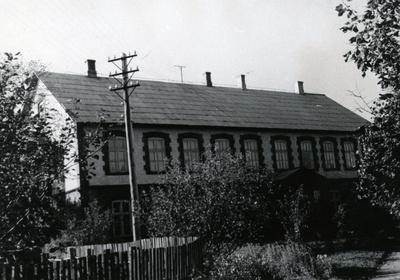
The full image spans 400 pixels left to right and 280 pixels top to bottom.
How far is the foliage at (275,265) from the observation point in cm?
1309

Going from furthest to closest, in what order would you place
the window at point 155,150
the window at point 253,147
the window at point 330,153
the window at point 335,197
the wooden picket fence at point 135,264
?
1. the window at point 330,153
2. the window at point 335,197
3. the window at point 253,147
4. the window at point 155,150
5. the wooden picket fence at point 135,264

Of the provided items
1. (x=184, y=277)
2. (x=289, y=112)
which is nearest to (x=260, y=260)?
(x=184, y=277)

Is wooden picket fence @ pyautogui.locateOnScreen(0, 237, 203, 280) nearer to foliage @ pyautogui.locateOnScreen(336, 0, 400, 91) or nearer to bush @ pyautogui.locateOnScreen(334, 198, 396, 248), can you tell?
foliage @ pyautogui.locateOnScreen(336, 0, 400, 91)

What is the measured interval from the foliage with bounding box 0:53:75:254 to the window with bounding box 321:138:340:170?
29380mm

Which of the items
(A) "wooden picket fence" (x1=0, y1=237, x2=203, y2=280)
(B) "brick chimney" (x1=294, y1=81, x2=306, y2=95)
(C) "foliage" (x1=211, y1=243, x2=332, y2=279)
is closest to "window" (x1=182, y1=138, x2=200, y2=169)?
(C) "foliage" (x1=211, y1=243, x2=332, y2=279)

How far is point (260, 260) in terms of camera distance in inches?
555

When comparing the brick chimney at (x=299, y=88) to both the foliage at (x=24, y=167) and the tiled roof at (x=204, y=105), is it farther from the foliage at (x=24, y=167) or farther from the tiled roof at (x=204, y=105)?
the foliage at (x=24, y=167)

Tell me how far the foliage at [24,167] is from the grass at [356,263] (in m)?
10.3

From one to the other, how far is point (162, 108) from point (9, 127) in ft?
74.0

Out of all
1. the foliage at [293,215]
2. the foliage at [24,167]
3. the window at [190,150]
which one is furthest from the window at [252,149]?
the foliage at [24,167]

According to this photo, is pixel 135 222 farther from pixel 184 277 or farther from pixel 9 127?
pixel 9 127

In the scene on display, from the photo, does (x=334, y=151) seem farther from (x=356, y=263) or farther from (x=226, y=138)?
(x=356, y=263)

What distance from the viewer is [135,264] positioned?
11.9 metres

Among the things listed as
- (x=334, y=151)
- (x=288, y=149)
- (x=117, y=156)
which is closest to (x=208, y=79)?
(x=288, y=149)
